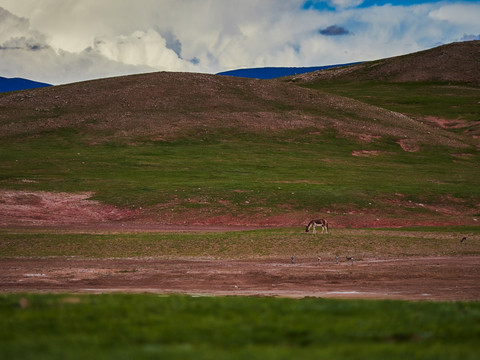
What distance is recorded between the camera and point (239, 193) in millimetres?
56000

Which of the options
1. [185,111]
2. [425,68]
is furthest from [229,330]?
[425,68]

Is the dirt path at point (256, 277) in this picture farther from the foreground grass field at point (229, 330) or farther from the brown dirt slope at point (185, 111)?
the brown dirt slope at point (185, 111)

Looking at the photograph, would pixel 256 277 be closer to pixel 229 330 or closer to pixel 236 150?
pixel 229 330

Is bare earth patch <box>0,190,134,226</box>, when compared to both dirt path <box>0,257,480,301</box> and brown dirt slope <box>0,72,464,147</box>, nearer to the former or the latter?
dirt path <box>0,257,480,301</box>

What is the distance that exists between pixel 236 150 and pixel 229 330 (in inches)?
2630

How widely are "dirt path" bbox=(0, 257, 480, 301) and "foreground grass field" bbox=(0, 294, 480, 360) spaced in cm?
867

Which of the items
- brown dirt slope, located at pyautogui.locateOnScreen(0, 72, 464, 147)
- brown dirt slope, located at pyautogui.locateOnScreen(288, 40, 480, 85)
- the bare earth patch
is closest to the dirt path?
the bare earth patch

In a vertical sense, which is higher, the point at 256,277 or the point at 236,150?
the point at 236,150

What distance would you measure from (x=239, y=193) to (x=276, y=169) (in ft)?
45.4

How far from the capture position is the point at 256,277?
94.0 feet

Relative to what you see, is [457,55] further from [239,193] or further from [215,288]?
[215,288]

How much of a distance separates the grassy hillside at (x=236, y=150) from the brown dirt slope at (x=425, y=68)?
37.5 m

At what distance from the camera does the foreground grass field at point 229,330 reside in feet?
33.7

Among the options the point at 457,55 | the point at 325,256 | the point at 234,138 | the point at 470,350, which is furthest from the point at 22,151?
the point at 457,55
